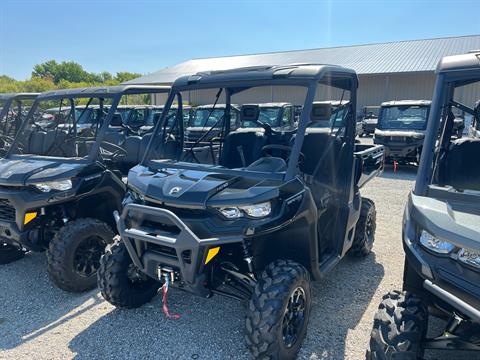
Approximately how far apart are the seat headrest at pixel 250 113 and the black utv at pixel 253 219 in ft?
0.63

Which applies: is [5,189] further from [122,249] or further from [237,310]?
[237,310]

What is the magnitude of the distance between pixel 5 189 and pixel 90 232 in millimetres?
896

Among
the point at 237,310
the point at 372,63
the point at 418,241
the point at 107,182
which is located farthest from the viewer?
the point at 372,63

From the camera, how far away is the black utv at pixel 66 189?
3658mm

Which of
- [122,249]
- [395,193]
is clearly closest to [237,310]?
[122,249]

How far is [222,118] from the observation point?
421 centimetres

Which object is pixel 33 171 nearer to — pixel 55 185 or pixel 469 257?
pixel 55 185

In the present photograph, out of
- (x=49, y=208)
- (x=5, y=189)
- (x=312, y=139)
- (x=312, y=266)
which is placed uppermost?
(x=312, y=139)

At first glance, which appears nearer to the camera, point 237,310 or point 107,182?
point 237,310

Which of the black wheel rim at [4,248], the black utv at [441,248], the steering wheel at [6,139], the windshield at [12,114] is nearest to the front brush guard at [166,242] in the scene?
the black utv at [441,248]

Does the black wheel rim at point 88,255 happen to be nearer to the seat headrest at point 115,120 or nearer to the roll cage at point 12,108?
the seat headrest at point 115,120

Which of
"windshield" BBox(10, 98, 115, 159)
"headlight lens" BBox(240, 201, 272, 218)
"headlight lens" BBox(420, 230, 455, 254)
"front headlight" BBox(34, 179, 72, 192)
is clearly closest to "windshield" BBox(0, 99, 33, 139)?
"windshield" BBox(10, 98, 115, 159)

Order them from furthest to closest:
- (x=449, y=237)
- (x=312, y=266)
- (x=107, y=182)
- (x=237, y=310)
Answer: (x=107, y=182) → (x=237, y=310) → (x=312, y=266) → (x=449, y=237)

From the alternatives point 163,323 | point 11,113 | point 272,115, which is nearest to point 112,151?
point 163,323
